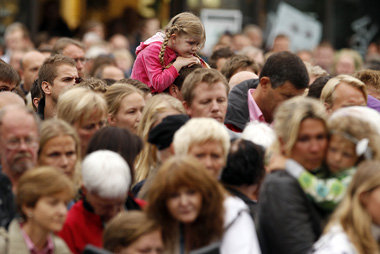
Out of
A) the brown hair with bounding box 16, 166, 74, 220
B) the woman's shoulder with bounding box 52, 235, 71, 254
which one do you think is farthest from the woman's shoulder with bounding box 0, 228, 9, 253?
the woman's shoulder with bounding box 52, 235, 71, 254

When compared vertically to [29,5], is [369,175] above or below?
above

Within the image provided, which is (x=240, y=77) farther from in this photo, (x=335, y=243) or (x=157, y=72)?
(x=335, y=243)

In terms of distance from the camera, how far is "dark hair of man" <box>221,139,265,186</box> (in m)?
5.39

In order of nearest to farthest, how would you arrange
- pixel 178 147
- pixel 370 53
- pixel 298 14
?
pixel 178 147, pixel 370 53, pixel 298 14

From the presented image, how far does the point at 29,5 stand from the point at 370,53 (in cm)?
671

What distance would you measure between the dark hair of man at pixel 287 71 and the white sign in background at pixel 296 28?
963 centimetres

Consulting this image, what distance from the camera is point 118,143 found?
548 centimetres

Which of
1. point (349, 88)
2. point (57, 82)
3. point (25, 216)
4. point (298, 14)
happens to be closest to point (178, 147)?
point (25, 216)

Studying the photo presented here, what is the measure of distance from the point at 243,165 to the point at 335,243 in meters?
0.91

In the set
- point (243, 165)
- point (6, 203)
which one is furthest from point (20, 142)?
point (243, 165)

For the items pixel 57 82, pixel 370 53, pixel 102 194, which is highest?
pixel 102 194

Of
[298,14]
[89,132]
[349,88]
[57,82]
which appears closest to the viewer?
[89,132]

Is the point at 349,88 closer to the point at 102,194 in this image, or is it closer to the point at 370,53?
the point at 102,194

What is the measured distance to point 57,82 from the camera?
7.90m
